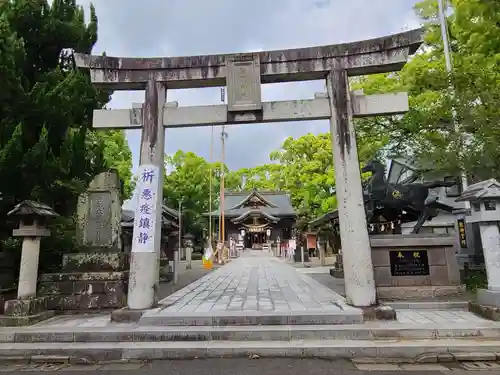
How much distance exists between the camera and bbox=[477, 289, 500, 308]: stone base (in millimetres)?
6512

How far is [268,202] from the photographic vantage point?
145 ft

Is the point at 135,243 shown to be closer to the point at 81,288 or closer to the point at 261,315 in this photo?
the point at 81,288

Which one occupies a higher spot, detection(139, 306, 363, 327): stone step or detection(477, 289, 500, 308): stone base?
detection(477, 289, 500, 308): stone base

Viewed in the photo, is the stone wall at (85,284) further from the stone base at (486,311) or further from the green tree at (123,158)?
the green tree at (123,158)

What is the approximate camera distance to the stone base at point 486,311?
20.5 ft

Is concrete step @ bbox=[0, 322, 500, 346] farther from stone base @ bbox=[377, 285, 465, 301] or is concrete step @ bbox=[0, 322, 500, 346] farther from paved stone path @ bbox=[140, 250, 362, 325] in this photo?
stone base @ bbox=[377, 285, 465, 301]

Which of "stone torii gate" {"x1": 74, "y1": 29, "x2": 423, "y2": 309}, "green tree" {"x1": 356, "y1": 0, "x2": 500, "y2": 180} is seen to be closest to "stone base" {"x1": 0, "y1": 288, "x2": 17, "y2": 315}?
"stone torii gate" {"x1": 74, "y1": 29, "x2": 423, "y2": 309}

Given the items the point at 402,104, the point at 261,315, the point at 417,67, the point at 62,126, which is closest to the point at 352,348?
the point at 261,315

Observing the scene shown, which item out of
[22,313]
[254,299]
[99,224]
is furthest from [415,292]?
[22,313]

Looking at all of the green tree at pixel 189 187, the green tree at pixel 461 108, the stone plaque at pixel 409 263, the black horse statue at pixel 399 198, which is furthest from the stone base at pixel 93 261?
the green tree at pixel 189 187

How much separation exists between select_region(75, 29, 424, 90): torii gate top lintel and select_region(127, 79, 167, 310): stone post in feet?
1.32

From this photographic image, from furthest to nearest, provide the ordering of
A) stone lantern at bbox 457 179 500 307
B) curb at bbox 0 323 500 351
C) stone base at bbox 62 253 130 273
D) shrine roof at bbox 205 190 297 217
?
shrine roof at bbox 205 190 297 217, stone base at bbox 62 253 130 273, stone lantern at bbox 457 179 500 307, curb at bbox 0 323 500 351

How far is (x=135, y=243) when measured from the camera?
729 cm

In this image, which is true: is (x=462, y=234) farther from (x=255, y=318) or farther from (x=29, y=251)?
(x=29, y=251)
